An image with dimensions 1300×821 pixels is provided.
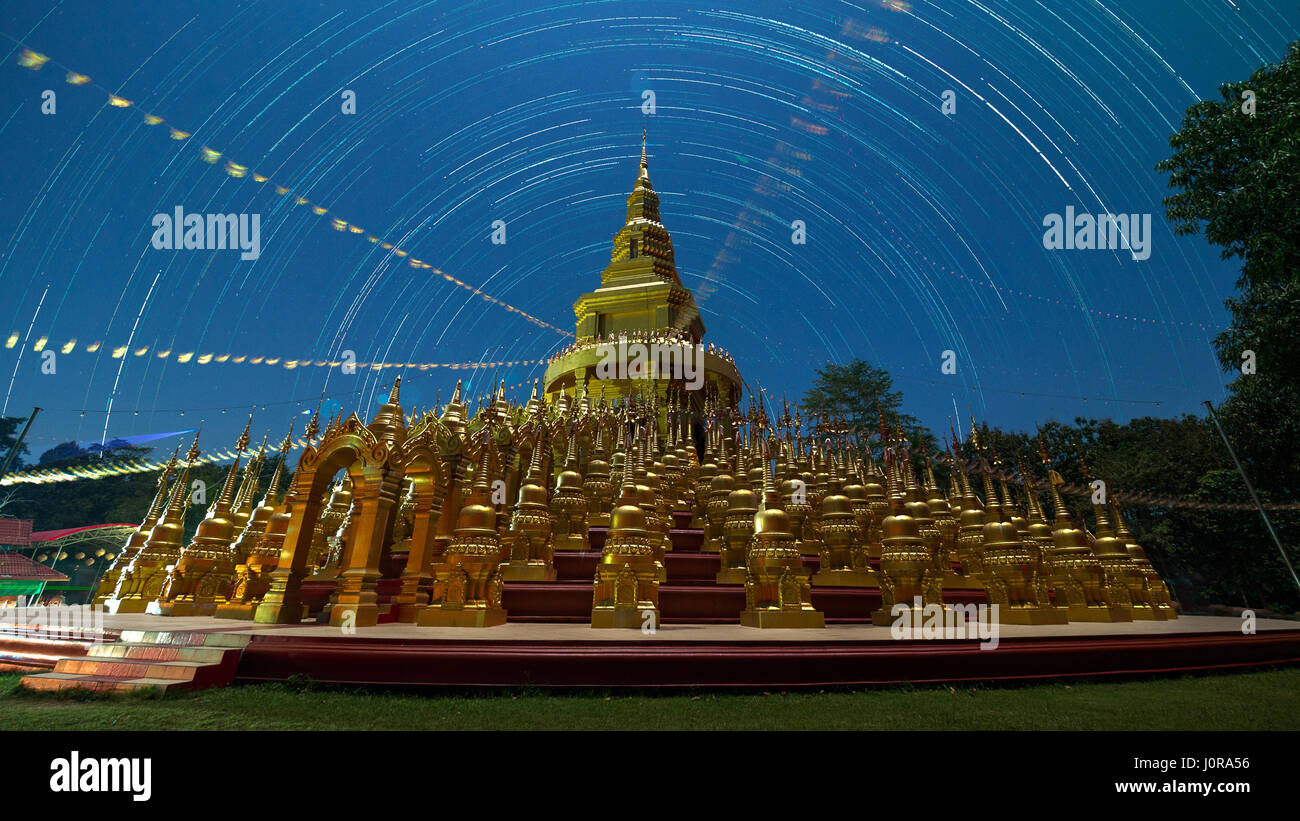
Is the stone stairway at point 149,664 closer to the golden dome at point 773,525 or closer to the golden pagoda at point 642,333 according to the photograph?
the golden dome at point 773,525

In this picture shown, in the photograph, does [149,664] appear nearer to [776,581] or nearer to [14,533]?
[776,581]

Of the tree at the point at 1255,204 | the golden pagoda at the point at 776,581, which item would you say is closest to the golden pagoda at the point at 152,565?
the golden pagoda at the point at 776,581

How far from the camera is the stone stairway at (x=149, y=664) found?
196 inches

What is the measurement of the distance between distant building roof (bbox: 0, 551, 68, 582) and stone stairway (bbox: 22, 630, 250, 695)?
33.2m

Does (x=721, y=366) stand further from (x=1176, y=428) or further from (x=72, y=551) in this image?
(x=72, y=551)


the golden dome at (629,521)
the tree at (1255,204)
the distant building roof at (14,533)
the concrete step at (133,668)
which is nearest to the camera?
the concrete step at (133,668)

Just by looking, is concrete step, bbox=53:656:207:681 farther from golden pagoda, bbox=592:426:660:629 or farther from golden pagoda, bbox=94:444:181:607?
golden pagoda, bbox=94:444:181:607

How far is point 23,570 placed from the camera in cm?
2795

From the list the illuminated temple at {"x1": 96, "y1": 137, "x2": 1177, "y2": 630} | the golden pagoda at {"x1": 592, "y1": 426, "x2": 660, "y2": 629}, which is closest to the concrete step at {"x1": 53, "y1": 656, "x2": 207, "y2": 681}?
the illuminated temple at {"x1": 96, "y1": 137, "x2": 1177, "y2": 630}

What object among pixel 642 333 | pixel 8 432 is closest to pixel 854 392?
pixel 642 333

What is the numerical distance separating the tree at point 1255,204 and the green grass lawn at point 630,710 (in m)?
11.6
